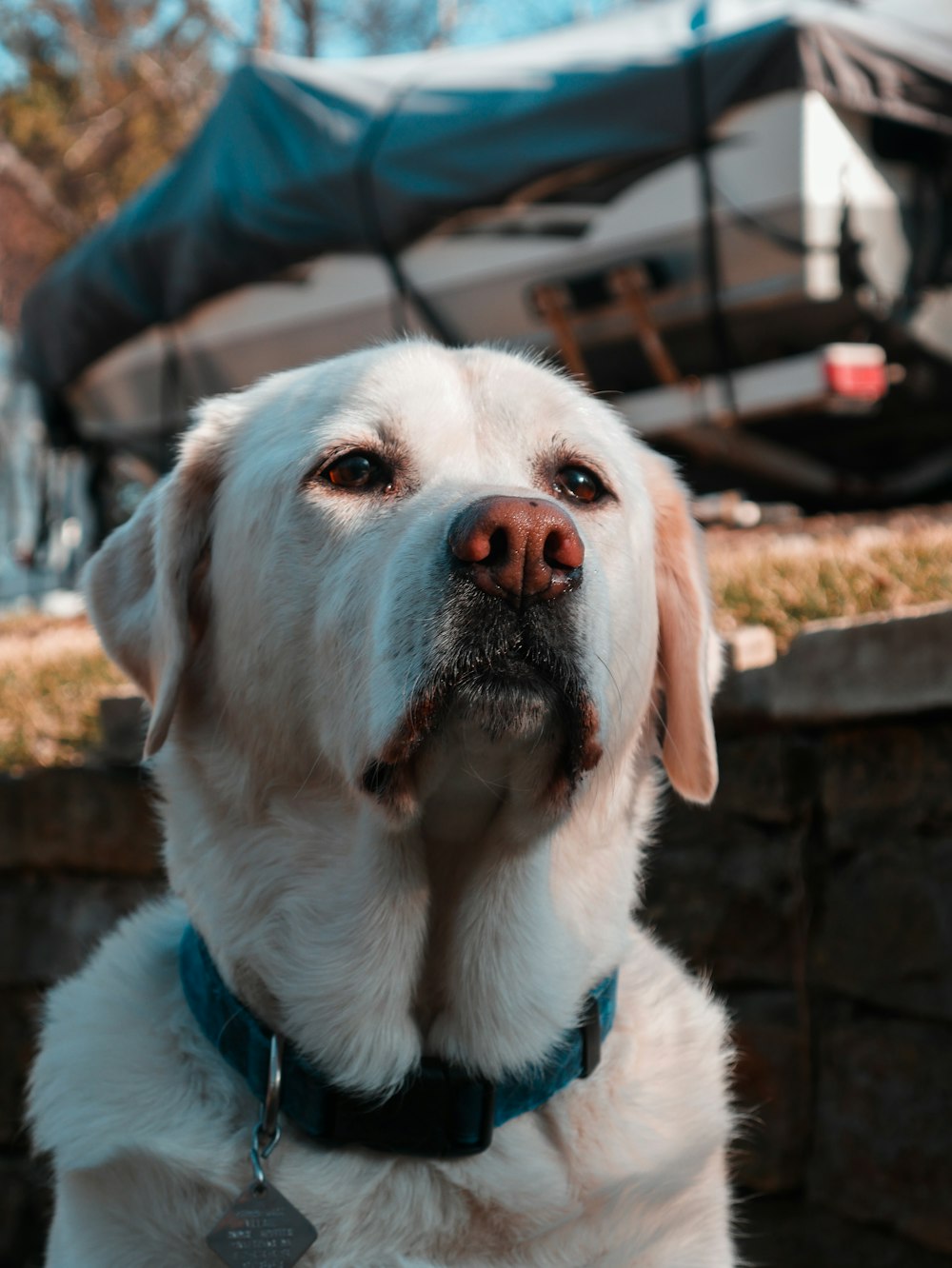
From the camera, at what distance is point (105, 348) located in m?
9.01

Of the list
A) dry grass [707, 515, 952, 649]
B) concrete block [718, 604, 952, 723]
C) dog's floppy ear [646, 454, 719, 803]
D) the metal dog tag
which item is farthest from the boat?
the metal dog tag

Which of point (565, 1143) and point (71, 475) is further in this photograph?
point (71, 475)

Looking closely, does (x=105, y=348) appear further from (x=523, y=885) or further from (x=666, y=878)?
(x=523, y=885)

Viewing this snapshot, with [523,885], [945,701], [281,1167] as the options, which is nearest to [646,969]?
[523,885]

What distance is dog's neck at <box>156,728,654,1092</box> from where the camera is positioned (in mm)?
1947

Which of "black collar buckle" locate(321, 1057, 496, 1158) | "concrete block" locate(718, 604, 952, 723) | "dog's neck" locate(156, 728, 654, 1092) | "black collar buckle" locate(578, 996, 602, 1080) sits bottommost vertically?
"concrete block" locate(718, 604, 952, 723)

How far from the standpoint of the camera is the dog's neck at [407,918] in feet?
6.39

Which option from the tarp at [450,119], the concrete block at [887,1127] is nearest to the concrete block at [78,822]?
the concrete block at [887,1127]

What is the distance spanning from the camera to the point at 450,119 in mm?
6504

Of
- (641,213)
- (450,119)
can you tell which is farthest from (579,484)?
(450,119)

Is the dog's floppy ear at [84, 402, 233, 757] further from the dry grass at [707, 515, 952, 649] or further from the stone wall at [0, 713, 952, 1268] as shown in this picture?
the dry grass at [707, 515, 952, 649]

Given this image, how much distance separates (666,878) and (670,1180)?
123cm

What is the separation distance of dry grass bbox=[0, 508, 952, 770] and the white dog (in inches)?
51.8

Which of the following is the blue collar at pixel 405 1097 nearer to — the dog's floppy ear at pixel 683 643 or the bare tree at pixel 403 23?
the dog's floppy ear at pixel 683 643
